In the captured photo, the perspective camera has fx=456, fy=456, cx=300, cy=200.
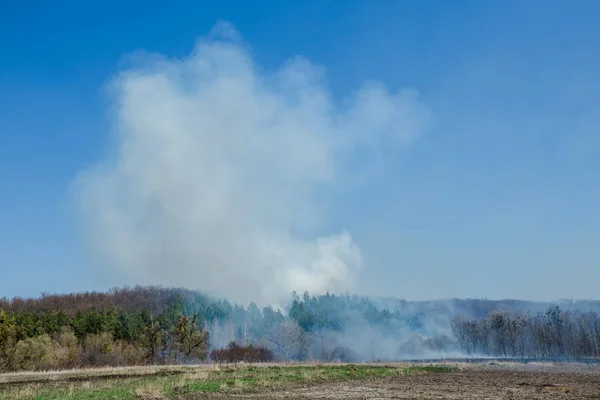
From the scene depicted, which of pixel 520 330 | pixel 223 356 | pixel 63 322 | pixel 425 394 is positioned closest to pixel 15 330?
pixel 63 322

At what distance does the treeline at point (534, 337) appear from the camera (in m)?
157

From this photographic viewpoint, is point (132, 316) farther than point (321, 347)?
No

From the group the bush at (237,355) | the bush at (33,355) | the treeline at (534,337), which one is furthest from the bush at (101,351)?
the treeline at (534,337)

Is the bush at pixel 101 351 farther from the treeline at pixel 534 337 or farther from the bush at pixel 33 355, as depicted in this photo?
the treeline at pixel 534 337

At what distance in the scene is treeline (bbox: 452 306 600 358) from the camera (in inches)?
6181

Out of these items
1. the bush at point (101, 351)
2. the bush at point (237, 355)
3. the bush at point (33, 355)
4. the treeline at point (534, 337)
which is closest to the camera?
the bush at point (33, 355)

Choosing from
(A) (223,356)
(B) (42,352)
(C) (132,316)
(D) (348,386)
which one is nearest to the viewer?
(D) (348,386)

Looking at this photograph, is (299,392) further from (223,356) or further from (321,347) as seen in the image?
(321,347)

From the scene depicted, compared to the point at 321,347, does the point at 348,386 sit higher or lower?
higher

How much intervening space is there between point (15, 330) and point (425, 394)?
323 ft

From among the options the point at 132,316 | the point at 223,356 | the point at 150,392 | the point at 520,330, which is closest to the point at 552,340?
the point at 520,330

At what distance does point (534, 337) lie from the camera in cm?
17075

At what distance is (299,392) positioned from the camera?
102ft

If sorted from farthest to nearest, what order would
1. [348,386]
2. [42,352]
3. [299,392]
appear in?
[42,352] → [348,386] → [299,392]
